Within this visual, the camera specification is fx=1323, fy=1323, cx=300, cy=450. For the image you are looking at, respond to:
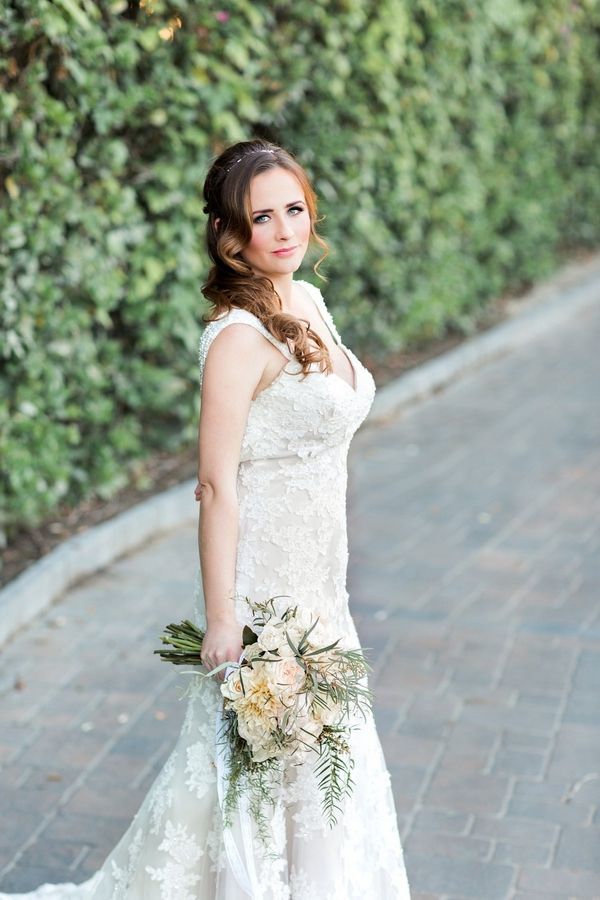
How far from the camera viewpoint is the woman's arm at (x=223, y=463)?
268cm

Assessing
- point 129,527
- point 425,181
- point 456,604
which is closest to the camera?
point 456,604

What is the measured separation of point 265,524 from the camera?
2873mm

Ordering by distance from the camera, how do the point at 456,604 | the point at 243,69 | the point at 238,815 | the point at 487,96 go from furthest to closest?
the point at 487,96 → the point at 243,69 → the point at 456,604 → the point at 238,815

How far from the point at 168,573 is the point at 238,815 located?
10.5 feet

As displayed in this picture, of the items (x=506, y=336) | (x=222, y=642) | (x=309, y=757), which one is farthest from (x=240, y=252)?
(x=506, y=336)

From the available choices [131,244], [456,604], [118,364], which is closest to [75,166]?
[131,244]

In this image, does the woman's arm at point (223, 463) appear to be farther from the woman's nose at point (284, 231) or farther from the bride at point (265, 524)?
the woman's nose at point (284, 231)

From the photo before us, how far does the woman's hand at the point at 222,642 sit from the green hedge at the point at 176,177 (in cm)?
296

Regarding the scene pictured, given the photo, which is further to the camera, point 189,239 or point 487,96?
point 487,96

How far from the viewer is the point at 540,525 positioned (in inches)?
257

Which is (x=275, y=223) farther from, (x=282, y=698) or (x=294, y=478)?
(x=282, y=698)

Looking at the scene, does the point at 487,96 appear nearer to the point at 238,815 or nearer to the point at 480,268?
the point at 480,268

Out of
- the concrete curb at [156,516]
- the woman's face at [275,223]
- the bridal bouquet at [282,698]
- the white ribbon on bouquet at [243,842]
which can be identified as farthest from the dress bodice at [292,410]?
the concrete curb at [156,516]

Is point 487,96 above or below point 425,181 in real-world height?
above
